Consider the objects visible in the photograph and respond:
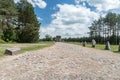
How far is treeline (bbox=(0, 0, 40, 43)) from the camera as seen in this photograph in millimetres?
69875

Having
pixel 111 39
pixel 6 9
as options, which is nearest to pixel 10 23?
pixel 6 9

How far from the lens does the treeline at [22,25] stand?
69.9 metres

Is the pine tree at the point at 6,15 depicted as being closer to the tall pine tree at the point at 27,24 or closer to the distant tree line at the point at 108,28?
the tall pine tree at the point at 27,24

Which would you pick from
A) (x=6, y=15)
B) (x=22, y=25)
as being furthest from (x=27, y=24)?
(x=6, y=15)

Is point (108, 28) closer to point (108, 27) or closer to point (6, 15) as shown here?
point (108, 27)

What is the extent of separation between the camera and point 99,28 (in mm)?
108812

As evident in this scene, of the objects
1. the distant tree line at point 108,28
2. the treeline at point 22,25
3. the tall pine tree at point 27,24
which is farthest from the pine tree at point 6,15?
the distant tree line at point 108,28

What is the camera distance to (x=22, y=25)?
77.7 meters

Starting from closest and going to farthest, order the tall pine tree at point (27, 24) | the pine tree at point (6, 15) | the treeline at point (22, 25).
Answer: the pine tree at point (6, 15), the treeline at point (22, 25), the tall pine tree at point (27, 24)

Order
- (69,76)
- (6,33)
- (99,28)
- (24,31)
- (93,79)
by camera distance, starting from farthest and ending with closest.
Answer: (99,28) < (24,31) < (6,33) < (69,76) < (93,79)

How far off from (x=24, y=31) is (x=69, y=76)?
70.2 meters

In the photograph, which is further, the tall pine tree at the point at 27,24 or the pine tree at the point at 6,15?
the tall pine tree at the point at 27,24

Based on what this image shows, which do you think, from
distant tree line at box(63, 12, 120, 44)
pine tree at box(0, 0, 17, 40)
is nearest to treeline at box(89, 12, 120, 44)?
distant tree line at box(63, 12, 120, 44)

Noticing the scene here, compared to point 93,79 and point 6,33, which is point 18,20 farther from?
point 93,79
